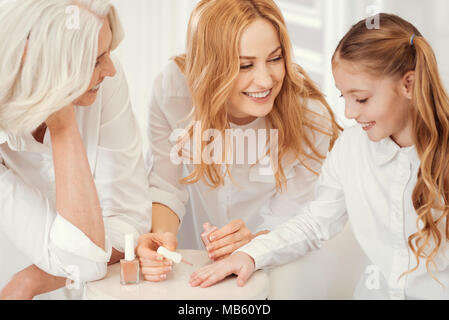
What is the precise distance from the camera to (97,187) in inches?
44.8

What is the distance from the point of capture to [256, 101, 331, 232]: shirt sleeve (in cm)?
125

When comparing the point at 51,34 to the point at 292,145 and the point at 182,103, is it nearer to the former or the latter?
the point at 182,103

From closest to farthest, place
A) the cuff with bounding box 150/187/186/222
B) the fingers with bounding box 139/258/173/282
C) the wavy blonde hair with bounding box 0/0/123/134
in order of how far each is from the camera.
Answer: the wavy blonde hair with bounding box 0/0/123/134 → the fingers with bounding box 139/258/173/282 → the cuff with bounding box 150/187/186/222

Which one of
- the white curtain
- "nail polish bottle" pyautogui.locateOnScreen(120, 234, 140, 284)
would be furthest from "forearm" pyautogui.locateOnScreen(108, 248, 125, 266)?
the white curtain

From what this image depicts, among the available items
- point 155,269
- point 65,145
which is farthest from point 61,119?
point 155,269

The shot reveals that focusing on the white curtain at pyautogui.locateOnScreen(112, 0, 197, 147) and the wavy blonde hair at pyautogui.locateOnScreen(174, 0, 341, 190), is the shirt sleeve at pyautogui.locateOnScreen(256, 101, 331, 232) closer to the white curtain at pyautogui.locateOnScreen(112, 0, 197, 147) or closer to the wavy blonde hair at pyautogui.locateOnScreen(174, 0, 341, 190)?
the wavy blonde hair at pyautogui.locateOnScreen(174, 0, 341, 190)

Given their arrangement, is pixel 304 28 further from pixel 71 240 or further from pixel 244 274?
pixel 71 240

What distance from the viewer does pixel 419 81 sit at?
915 mm

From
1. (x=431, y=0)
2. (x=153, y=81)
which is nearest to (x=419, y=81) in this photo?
(x=431, y=0)

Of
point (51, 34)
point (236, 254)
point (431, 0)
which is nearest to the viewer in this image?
point (51, 34)

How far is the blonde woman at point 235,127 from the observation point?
110cm

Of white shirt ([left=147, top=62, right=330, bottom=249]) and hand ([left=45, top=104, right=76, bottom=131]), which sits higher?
hand ([left=45, top=104, right=76, bottom=131])

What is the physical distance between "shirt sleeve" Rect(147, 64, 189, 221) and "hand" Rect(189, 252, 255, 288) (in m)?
0.27

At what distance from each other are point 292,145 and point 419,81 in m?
0.37
